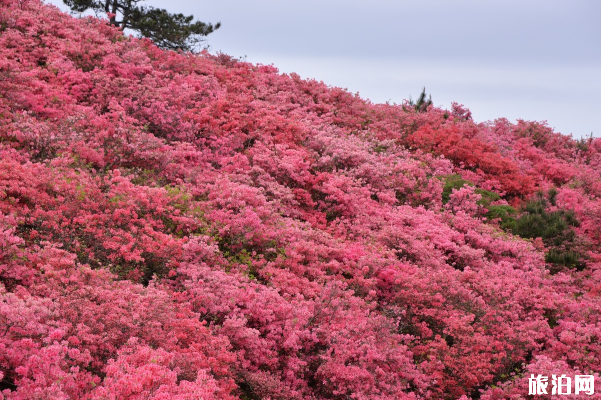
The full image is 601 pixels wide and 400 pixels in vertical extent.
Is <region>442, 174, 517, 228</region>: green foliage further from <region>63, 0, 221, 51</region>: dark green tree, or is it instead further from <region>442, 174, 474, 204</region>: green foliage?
<region>63, 0, 221, 51</region>: dark green tree

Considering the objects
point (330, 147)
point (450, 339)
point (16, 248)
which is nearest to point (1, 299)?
point (16, 248)

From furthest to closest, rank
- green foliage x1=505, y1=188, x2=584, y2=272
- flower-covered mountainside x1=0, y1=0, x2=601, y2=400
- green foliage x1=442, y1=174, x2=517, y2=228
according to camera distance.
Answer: green foliage x1=442, y1=174, x2=517, y2=228
green foliage x1=505, y1=188, x2=584, y2=272
flower-covered mountainside x1=0, y1=0, x2=601, y2=400

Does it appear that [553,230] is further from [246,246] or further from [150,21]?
[150,21]

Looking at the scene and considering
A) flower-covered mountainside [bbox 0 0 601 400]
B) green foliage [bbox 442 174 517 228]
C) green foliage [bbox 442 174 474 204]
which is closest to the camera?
flower-covered mountainside [bbox 0 0 601 400]

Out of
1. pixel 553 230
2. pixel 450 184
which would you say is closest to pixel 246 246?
pixel 450 184

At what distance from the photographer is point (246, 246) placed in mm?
11312

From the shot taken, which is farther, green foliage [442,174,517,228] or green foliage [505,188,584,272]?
green foliage [442,174,517,228]

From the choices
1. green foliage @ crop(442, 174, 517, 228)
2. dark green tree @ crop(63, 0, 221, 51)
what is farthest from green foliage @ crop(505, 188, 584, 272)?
dark green tree @ crop(63, 0, 221, 51)

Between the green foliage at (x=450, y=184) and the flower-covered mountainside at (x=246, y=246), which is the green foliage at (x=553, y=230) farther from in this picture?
the green foliage at (x=450, y=184)

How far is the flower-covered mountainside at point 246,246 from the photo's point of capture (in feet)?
23.5

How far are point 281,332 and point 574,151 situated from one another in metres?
24.1

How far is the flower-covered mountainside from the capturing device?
7148 mm

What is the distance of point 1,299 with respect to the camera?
261 inches

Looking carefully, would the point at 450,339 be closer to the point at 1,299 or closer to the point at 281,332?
the point at 281,332
